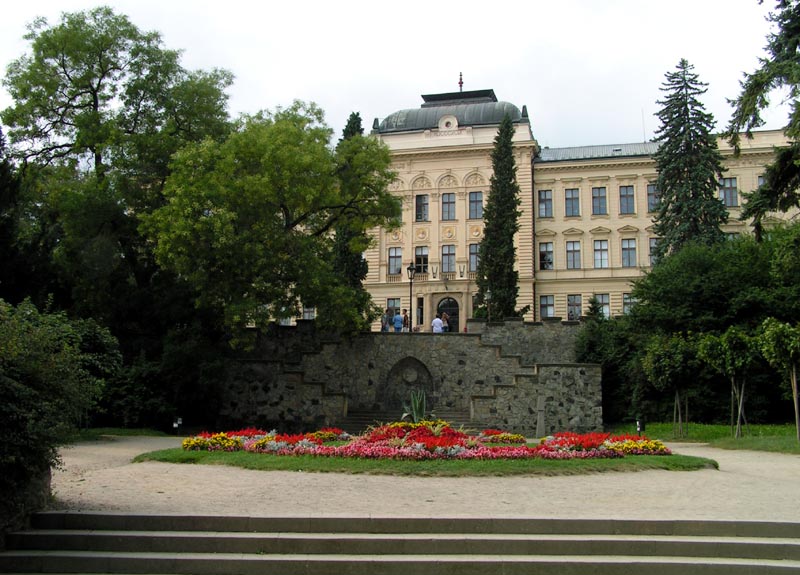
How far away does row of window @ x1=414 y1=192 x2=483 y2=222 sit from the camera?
187 ft

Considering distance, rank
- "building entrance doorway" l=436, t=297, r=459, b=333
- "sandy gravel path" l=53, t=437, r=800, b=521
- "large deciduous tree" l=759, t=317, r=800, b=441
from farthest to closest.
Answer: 1. "building entrance doorway" l=436, t=297, r=459, b=333
2. "large deciduous tree" l=759, t=317, r=800, b=441
3. "sandy gravel path" l=53, t=437, r=800, b=521

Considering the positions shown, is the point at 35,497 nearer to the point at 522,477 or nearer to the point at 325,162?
the point at 522,477

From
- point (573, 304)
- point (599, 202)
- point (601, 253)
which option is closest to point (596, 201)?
point (599, 202)

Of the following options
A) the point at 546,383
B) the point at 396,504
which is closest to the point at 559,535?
the point at 396,504

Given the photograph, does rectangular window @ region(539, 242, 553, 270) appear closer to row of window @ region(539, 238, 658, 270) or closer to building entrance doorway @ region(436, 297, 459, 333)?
row of window @ region(539, 238, 658, 270)

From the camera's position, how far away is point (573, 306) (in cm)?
5553

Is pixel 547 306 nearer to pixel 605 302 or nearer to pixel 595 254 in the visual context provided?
pixel 605 302

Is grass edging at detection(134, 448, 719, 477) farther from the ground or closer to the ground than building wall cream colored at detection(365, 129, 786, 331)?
closer to the ground

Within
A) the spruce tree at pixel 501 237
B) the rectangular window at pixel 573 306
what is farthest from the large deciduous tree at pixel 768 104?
the rectangular window at pixel 573 306

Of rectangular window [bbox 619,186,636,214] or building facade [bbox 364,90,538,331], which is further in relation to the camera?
rectangular window [bbox 619,186,636,214]

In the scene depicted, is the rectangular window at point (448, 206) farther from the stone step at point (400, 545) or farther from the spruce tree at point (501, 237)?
the stone step at point (400, 545)

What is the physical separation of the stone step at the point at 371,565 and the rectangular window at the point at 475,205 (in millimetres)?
49100

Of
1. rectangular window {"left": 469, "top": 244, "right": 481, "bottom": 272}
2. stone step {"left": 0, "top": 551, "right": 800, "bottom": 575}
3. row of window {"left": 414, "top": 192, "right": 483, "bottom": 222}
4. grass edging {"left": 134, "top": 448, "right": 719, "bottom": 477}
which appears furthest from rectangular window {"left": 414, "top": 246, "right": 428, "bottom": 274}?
stone step {"left": 0, "top": 551, "right": 800, "bottom": 575}

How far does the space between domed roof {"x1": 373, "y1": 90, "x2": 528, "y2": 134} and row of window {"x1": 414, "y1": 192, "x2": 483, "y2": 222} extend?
5324mm
